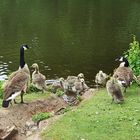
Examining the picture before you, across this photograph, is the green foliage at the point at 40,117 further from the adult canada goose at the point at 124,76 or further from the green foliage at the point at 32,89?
the green foliage at the point at 32,89

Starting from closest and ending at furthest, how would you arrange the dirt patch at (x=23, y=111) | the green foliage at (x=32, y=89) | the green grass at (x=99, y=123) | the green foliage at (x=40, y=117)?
the green grass at (x=99, y=123) < the dirt patch at (x=23, y=111) < the green foliage at (x=40, y=117) < the green foliage at (x=32, y=89)

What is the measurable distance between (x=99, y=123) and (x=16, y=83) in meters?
4.29

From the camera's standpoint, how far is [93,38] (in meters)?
44.7

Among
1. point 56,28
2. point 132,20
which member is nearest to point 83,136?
point 56,28

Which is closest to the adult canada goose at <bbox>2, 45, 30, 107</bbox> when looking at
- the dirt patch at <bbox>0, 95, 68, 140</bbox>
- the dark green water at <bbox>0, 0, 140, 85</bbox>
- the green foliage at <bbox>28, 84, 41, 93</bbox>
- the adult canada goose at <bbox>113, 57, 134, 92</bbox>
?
the dirt patch at <bbox>0, 95, 68, 140</bbox>

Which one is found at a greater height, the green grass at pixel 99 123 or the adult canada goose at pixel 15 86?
the adult canada goose at pixel 15 86

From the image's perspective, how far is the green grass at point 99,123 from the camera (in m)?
15.2

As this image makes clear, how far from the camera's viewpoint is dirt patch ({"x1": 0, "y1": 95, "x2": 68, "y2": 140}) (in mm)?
17391

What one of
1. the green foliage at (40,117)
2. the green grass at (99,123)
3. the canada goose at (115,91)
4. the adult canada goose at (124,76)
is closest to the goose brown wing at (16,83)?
the green foliage at (40,117)

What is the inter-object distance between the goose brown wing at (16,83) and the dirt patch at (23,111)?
2.60 feet

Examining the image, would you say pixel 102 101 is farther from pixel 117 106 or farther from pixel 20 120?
pixel 20 120

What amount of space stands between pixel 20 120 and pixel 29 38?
88.7ft

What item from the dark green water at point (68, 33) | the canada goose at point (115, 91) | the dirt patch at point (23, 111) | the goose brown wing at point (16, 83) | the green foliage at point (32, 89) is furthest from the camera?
the dark green water at point (68, 33)

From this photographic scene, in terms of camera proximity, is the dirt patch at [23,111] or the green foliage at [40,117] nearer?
the dirt patch at [23,111]
